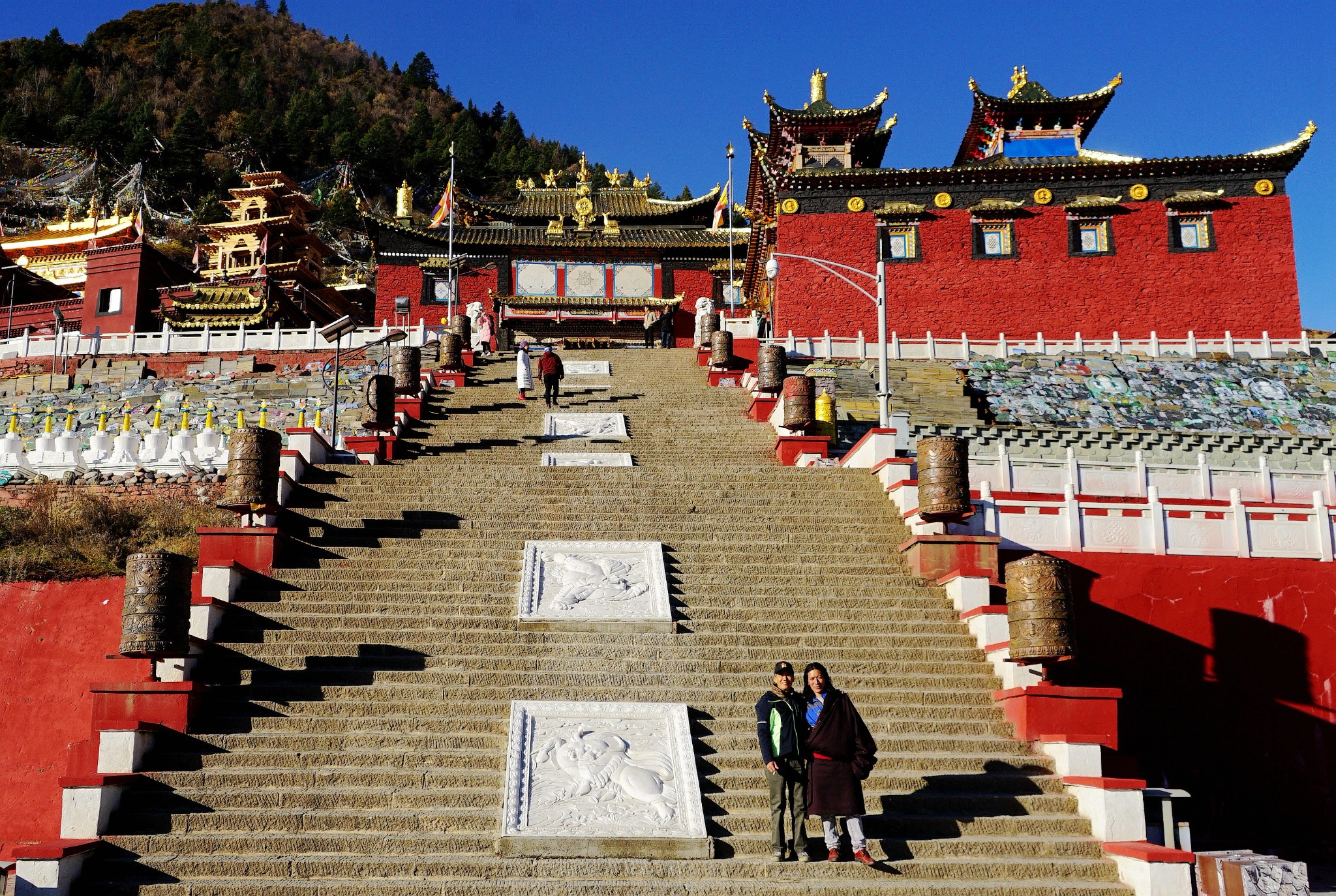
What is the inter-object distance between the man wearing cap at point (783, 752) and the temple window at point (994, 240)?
1181 inches

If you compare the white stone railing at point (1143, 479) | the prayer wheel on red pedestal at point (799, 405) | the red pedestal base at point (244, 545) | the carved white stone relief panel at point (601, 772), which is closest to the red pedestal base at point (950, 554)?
the white stone railing at point (1143, 479)

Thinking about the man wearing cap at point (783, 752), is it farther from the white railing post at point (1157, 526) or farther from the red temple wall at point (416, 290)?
the red temple wall at point (416, 290)

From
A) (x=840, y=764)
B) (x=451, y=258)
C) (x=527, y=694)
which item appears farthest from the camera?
(x=451, y=258)

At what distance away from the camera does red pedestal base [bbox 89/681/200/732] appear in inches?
360

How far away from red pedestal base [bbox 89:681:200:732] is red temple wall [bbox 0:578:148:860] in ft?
4.72

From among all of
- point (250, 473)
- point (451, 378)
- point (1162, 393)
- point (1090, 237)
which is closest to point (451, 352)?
point (451, 378)

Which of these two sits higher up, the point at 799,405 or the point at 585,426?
the point at 585,426

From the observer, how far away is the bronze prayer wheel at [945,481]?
1202 cm

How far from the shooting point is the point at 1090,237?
35.4m

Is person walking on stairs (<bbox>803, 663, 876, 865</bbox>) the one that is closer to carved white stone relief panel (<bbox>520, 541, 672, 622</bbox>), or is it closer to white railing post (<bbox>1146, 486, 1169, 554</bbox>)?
carved white stone relief panel (<bbox>520, 541, 672, 622</bbox>)

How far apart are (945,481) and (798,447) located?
4448 millimetres

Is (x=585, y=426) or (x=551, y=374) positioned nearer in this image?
(x=585, y=426)

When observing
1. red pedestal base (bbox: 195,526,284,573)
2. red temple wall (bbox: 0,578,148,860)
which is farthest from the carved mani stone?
red temple wall (bbox: 0,578,148,860)

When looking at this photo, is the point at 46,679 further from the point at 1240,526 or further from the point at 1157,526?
the point at 1240,526
